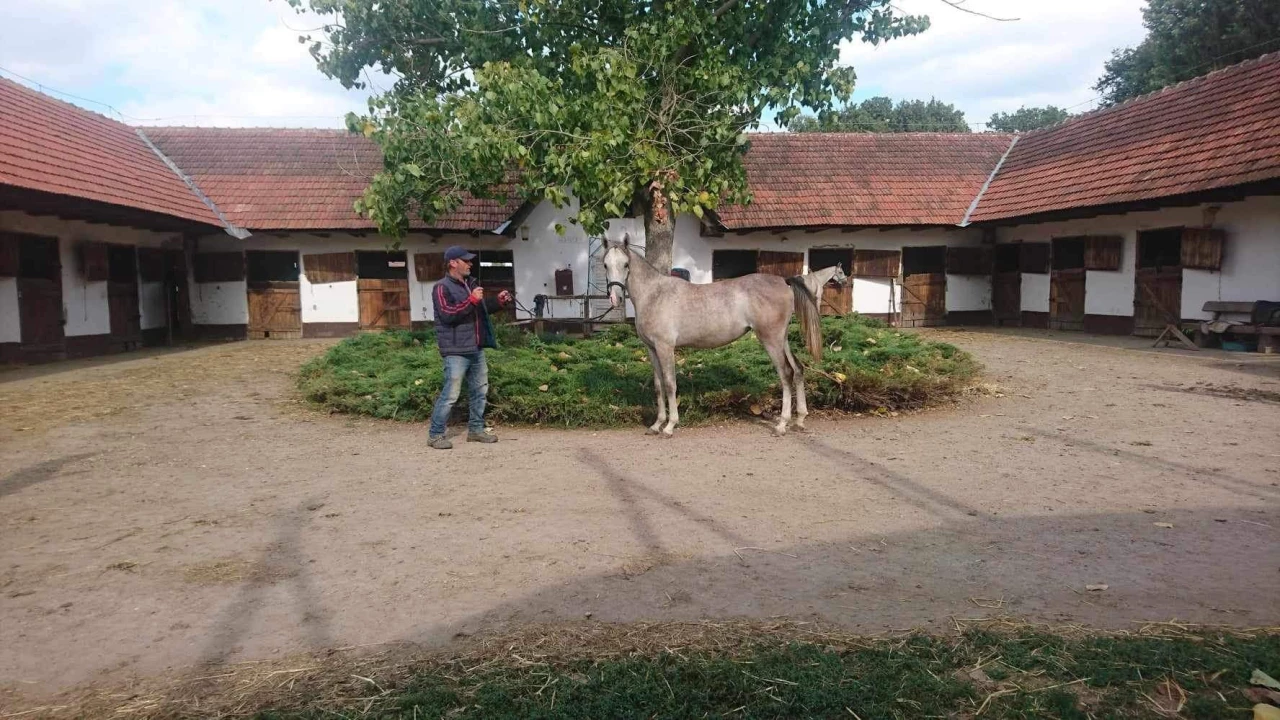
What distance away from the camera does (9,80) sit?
48.1ft

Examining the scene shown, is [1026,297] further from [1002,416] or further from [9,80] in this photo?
[9,80]

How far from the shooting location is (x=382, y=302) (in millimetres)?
18969

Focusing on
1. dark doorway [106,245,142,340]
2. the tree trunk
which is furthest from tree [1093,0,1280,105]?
dark doorway [106,245,142,340]

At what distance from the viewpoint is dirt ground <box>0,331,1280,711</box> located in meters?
3.46

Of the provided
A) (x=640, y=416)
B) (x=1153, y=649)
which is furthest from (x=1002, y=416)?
(x=1153, y=649)

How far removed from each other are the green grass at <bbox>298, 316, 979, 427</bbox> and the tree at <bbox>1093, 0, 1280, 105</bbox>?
20490 millimetres

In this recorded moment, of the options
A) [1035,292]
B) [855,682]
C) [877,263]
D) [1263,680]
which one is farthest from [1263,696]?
[877,263]

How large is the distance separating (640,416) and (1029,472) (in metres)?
3.69

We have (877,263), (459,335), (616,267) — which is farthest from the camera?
(877,263)

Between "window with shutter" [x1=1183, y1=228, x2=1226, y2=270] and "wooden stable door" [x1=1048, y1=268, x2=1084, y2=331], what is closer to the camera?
"window with shutter" [x1=1183, y1=228, x2=1226, y2=270]

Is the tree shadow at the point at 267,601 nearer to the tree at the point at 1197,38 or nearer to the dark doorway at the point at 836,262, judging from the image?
the dark doorway at the point at 836,262

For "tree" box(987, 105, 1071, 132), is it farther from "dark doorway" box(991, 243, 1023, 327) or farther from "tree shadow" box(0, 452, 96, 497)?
"tree shadow" box(0, 452, 96, 497)

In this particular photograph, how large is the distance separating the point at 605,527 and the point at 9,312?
43.7 feet

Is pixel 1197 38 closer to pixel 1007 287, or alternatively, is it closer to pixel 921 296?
pixel 1007 287
